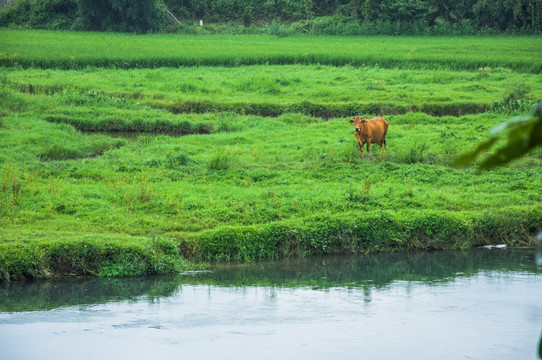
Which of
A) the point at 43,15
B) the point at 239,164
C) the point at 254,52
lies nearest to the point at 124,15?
the point at 43,15

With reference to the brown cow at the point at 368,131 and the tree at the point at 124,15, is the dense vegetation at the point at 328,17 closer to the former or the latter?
the tree at the point at 124,15

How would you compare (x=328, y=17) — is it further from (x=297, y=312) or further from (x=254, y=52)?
(x=297, y=312)

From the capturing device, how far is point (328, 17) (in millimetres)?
35812

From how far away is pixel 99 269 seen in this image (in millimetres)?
8914

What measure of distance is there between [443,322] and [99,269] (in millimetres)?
4258

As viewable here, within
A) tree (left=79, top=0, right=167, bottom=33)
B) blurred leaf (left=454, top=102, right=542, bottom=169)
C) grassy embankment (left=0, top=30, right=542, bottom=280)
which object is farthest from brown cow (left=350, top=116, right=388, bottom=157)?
tree (left=79, top=0, right=167, bottom=33)

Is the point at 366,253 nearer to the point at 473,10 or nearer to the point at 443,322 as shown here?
the point at 443,322

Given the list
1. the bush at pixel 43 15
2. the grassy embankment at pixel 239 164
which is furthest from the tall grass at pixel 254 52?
the bush at pixel 43 15

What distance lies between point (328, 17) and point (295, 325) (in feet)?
99.1

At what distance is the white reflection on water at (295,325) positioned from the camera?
22.0ft

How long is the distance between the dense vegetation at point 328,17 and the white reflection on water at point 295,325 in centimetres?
2493

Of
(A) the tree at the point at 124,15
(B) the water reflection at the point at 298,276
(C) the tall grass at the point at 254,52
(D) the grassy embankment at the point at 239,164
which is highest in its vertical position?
(A) the tree at the point at 124,15

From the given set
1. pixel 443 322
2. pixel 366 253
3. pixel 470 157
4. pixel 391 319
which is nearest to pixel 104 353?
pixel 391 319

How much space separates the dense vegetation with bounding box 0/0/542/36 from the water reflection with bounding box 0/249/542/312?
78.1ft
